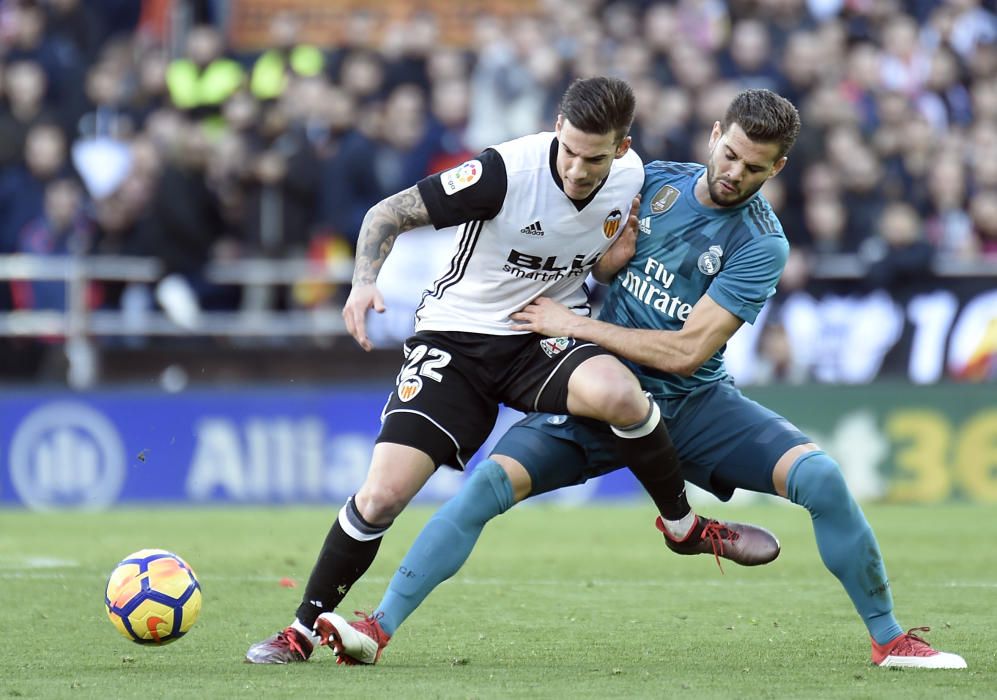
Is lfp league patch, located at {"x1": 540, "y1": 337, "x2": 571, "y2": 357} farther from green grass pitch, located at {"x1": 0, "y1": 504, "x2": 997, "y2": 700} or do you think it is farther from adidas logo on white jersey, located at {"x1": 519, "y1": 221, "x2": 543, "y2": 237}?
green grass pitch, located at {"x1": 0, "y1": 504, "x2": 997, "y2": 700}

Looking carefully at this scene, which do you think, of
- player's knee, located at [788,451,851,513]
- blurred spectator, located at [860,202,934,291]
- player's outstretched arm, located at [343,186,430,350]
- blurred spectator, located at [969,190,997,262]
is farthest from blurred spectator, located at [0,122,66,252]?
player's knee, located at [788,451,851,513]

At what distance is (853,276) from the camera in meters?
14.6

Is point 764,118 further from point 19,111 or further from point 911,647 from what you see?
point 19,111

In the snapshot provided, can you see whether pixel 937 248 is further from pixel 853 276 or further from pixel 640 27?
pixel 640 27

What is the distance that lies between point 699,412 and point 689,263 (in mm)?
602

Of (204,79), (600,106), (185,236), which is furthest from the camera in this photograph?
(204,79)

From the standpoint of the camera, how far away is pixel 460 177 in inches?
254

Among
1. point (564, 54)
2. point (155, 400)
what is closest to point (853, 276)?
point (564, 54)

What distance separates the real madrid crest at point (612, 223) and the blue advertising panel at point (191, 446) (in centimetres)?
769

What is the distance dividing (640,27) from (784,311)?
437 centimetres

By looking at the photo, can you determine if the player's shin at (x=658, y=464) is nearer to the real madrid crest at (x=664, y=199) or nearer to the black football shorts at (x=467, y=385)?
the black football shorts at (x=467, y=385)

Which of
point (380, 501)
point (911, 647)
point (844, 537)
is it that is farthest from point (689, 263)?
point (911, 647)

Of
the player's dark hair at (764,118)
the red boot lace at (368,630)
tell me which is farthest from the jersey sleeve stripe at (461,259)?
the red boot lace at (368,630)

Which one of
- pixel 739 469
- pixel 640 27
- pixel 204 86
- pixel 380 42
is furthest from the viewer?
pixel 380 42
